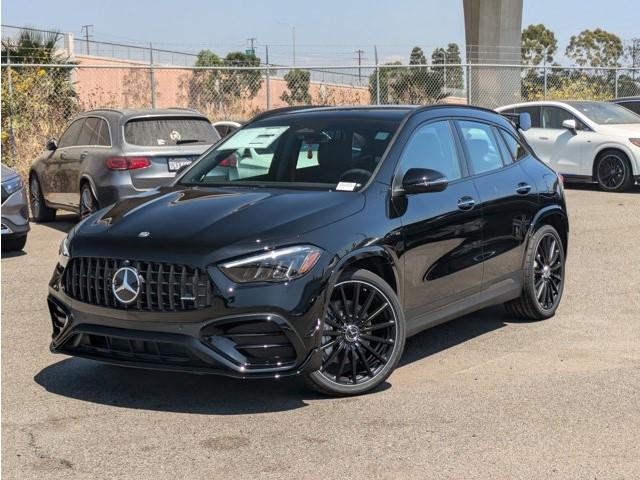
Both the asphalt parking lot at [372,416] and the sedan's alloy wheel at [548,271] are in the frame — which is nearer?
the asphalt parking lot at [372,416]

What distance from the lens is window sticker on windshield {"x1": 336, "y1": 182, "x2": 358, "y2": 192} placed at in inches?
221

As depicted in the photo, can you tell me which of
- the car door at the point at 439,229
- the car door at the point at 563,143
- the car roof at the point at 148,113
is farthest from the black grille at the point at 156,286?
the car door at the point at 563,143

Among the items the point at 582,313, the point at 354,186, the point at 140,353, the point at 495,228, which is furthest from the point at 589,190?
the point at 140,353

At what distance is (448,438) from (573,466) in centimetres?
64

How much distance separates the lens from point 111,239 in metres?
5.21

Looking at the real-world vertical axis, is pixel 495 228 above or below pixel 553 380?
above

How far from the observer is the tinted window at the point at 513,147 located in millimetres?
7227

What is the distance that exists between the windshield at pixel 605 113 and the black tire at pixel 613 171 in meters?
0.75

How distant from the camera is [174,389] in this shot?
5508 millimetres

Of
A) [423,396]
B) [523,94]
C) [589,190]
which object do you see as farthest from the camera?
[523,94]

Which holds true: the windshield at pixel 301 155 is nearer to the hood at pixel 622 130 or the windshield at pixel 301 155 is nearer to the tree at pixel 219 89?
the hood at pixel 622 130

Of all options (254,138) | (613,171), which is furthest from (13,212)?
(613,171)

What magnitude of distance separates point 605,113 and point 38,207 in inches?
401

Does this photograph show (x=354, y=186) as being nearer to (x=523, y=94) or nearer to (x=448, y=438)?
(x=448, y=438)
